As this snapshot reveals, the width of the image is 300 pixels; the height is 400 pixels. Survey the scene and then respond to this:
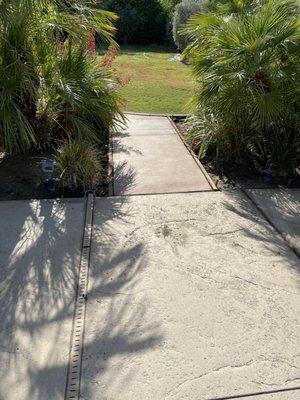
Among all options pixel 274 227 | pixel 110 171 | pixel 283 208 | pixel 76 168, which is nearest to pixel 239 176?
pixel 283 208

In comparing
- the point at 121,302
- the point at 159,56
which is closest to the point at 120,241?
the point at 121,302

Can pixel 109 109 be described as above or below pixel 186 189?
above

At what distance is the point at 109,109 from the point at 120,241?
2.34m

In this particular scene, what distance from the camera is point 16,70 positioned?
4.58 meters

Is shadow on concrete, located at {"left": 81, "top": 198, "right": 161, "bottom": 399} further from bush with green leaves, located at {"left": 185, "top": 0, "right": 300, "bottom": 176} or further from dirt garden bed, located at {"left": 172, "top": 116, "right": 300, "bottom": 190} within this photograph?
bush with green leaves, located at {"left": 185, "top": 0, "right": 300, "bottom": 176}

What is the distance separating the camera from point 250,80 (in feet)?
15.0

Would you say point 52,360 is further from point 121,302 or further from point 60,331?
point 121,302

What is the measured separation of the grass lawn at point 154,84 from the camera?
830 cm

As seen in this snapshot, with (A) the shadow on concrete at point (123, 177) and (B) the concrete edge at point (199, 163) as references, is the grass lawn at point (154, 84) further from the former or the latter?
(A) the shadow on concrete at point (123, 177)

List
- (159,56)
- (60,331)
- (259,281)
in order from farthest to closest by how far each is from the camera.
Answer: (159,56) < (259,281) < (60,331)

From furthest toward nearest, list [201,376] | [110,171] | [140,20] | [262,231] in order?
[140,20]
[110,171]
[262,231]
[201,376]

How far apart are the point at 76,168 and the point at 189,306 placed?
91.1 inches

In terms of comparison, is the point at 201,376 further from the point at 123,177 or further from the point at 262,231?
the point at 123,177

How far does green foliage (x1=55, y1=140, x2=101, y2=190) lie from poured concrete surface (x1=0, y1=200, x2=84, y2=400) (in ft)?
1.15
